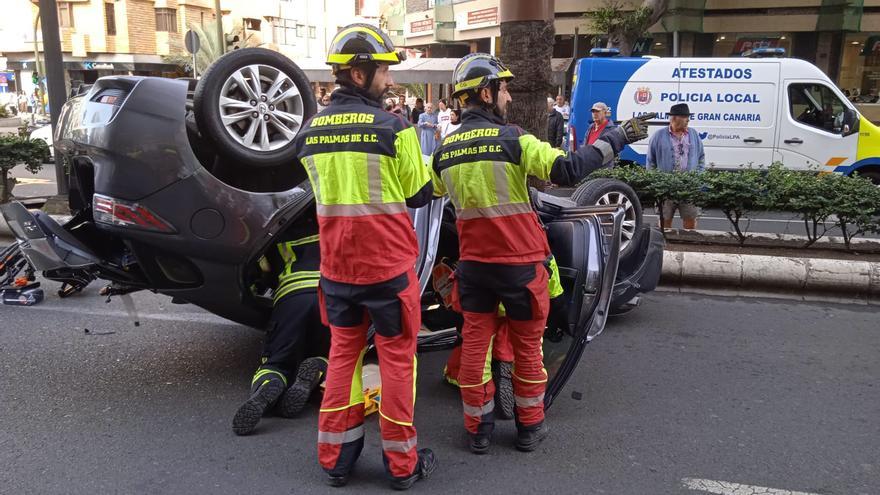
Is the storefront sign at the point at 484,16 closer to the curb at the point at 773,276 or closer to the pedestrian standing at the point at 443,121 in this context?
the pedestrian standing at the point at 443,121

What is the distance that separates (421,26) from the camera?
30797 millimetres

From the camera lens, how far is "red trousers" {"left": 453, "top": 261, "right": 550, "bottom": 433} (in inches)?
138

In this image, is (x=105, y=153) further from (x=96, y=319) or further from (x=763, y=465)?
(x=763, y=465)

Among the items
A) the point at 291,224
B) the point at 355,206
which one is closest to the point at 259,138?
the point at 291,224

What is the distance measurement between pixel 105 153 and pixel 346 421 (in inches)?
70.7

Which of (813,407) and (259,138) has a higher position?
(259,138)

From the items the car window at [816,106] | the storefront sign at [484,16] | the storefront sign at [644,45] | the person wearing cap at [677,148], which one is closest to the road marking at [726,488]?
the person wearing cap at [677,148]

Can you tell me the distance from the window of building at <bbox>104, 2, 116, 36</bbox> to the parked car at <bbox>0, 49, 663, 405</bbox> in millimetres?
40657

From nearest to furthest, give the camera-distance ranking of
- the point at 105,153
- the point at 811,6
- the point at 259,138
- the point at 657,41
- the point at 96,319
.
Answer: the point at 105,153, the point at 259,138, the point at 96,319, the point at 811,6, the point at 657,41

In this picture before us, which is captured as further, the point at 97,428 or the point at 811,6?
the point at 811,6

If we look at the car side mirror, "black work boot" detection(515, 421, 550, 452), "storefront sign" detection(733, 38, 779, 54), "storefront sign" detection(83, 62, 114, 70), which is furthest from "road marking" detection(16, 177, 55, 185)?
"storefront sign" detection(83, 62, 114, 70)

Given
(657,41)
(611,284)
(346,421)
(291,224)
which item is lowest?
(346,421)

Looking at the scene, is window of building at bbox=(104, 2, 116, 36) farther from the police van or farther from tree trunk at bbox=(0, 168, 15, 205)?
the police van

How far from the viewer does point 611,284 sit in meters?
3.86
